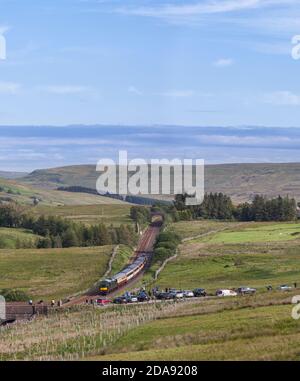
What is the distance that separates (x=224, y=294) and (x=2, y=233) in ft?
285

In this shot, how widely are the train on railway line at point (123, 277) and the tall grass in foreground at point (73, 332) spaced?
1618 centimetres

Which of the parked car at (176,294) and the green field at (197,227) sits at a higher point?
the green field at (197,227)

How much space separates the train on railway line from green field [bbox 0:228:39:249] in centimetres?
2906

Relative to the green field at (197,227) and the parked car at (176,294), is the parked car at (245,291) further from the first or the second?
the green field at (197,227)

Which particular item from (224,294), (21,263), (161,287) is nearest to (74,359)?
(224,294)

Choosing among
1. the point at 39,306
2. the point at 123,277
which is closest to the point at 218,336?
the point at 39,306

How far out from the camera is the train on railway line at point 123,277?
93031 mm

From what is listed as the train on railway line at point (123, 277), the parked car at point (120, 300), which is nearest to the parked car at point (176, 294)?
the parked car at point (120, 300)

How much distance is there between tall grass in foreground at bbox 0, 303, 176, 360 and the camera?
49.2m

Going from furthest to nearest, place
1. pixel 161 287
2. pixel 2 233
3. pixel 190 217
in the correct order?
1. pixel 190 217
2. pixel 2 233
3. pixel 161 287

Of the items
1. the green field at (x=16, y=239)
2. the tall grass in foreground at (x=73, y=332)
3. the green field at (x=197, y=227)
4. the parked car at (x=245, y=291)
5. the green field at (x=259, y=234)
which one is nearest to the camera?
the tall grass in foreground at (x=73, y=332)

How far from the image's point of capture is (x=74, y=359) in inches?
1767

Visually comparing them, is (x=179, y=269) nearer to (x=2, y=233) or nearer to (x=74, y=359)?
(x=2, y=233)

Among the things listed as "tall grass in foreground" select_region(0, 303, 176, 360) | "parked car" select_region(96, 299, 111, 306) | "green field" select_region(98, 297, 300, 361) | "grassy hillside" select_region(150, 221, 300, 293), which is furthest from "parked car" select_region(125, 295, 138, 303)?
"green field" select_region(98, 297, 300, 361)
